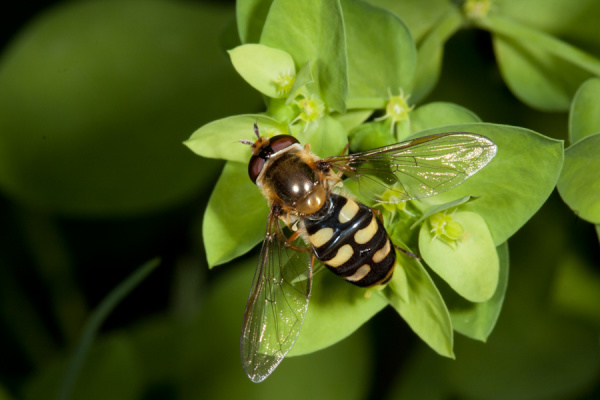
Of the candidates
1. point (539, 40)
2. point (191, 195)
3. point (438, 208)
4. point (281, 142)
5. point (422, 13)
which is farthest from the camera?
point (191, 195)

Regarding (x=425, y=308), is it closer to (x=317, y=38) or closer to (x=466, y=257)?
(x=466, y=257)

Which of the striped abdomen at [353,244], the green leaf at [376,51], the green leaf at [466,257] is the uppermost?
the green leaf at [376,51]

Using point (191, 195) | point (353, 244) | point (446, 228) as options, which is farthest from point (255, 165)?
point (191, 195)

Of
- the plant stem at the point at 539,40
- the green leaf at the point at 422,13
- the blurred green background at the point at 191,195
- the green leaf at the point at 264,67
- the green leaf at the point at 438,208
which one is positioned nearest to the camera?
the green leaf at the point at 438,208

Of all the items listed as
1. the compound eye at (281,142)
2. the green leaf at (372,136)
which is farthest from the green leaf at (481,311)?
the compound eye at (281,142)

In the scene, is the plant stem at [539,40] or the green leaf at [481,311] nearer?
the green leaf at [481,311]

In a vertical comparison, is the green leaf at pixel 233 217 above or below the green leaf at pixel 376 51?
below

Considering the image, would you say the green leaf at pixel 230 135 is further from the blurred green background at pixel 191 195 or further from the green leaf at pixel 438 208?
the blurred green background at pixel 191 195
